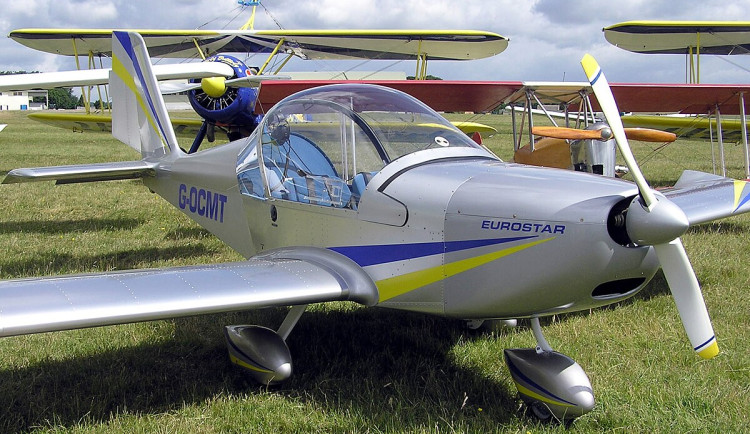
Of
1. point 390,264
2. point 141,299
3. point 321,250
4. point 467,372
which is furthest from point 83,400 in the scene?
point 467,372

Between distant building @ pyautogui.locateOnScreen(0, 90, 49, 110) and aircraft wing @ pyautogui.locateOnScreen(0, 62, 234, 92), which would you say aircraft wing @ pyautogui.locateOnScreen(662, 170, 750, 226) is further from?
distant building @ pyautogui.locateOnScreen(0, 90, 49, 110)

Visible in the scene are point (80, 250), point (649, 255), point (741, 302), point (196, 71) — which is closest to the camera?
point (649, 255)

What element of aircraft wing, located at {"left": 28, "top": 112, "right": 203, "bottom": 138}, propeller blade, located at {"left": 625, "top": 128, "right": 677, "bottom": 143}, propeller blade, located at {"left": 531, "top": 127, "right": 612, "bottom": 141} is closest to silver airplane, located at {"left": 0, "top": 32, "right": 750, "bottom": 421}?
propeller blade, located at {"left": 531, "top": 127, "right": 612, "bottom": 141}

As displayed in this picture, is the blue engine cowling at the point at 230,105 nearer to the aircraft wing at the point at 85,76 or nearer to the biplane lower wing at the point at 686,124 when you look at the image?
the aircraft wing at the point at 85,76

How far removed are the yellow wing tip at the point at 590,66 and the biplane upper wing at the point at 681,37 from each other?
42.5 ft

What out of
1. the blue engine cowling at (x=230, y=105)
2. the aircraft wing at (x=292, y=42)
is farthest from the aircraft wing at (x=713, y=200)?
the aircraft wing at (x=292, y=42)

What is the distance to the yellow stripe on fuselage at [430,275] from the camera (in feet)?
10.9

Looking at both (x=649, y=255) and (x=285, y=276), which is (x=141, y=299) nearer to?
(x=285, y=276)

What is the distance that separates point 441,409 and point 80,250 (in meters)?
5.59

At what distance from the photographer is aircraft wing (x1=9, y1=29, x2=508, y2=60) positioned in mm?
15414

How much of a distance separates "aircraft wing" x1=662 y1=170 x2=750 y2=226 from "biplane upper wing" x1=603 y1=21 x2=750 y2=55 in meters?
10.4

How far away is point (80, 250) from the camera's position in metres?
7.70

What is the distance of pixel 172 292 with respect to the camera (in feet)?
11.4

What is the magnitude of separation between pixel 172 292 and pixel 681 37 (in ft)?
51.5
